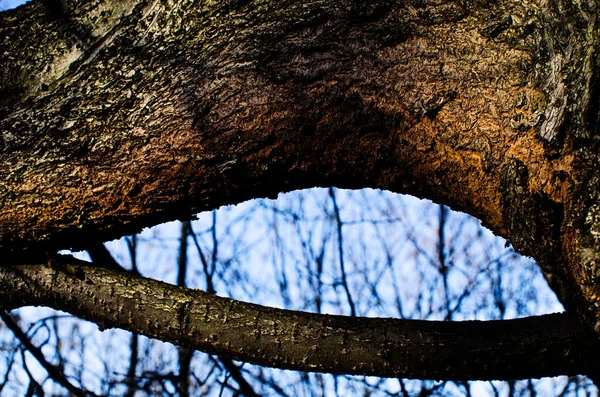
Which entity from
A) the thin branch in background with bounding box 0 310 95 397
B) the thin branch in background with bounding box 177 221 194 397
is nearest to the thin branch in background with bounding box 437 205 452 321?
the thin branch in background with bounding box 177 221 194 397

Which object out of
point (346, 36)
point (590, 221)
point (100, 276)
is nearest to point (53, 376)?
point (100, 276)

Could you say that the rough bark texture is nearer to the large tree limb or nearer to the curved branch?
the large tree limb

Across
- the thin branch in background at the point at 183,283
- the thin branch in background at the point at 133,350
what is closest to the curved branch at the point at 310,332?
the thin branch in background at the point at 133,350

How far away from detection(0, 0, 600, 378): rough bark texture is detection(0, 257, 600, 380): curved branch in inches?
4.9

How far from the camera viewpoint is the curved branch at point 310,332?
142cm

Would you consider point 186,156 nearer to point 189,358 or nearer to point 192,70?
point 192,70

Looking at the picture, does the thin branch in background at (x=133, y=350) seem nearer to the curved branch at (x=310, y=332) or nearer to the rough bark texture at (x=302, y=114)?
the curved branch at (x=310, y=332)

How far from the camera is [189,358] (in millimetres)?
3721

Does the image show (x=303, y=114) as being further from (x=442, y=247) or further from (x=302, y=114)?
(x=442, y=247)

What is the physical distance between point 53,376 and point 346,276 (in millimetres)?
2222

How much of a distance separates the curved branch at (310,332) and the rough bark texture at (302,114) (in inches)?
4.9

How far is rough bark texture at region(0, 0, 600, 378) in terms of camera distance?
103 cm

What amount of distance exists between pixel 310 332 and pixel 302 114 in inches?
20.7

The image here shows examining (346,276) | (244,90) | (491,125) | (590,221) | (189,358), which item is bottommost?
(590,221)
